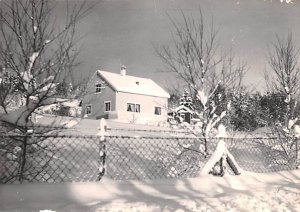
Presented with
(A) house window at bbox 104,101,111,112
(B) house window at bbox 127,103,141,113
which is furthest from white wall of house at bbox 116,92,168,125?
(A) house window at bbox 104,101,111,112

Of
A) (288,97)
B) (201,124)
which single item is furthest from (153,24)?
(288,97)

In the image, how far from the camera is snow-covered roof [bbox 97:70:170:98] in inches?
950

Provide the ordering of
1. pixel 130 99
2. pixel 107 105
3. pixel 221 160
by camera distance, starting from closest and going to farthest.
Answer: pixel 221 160
pixel 107 105
pixel 130 99

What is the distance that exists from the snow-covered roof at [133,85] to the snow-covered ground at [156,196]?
2096cm

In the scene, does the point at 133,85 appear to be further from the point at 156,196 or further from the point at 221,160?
the point at 156,196

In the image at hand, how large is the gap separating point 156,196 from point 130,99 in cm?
2281

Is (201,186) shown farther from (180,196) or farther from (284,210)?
(284,210)

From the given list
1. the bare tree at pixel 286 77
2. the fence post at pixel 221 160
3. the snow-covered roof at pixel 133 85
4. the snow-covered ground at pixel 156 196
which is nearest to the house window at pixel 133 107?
the snow-covered roof at pixel 133 85

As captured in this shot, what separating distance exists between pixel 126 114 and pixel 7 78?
22370 mm

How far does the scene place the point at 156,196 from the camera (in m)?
2.63

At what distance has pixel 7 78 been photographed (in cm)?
300

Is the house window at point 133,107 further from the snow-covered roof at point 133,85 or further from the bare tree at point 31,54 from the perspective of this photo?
the bare tree at point 31,54

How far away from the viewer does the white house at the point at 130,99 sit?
79.3 feet

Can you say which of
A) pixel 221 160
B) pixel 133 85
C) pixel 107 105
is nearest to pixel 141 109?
pixel 133 85
